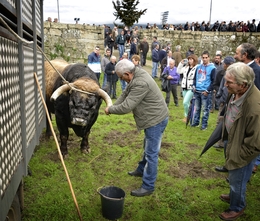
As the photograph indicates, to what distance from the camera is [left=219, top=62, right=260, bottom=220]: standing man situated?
3129 mm

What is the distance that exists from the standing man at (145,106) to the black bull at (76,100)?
835 mm

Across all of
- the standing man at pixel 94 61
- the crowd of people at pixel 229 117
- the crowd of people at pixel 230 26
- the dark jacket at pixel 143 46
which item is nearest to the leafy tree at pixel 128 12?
the crowd of people at pixel 230 26

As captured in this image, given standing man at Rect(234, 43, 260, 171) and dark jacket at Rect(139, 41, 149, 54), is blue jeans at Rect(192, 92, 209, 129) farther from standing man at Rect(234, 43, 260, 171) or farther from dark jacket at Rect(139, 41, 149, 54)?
dark jacket at Rect(139, 41, 149, 54)

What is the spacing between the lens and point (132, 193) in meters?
4.30

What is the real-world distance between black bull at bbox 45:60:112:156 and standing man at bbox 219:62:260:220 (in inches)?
90.2

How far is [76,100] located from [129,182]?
1.78 meters

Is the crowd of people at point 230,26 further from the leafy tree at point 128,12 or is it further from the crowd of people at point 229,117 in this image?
the crowd of people at point 229,117

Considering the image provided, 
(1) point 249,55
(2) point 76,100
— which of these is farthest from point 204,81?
(2) point 76,100

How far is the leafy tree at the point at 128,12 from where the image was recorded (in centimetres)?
3002

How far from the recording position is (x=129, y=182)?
4734mm

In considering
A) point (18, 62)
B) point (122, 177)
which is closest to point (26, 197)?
point (122, 177)

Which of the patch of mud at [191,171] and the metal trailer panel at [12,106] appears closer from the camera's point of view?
the metal trailer panel at [12,106]

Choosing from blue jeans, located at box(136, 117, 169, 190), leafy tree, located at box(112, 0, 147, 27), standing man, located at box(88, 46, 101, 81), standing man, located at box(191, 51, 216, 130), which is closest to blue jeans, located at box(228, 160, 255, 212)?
blue jeans, located at box(136, 117, 169, 190)

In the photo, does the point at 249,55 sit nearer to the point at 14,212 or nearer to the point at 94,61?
the point at 14,212
